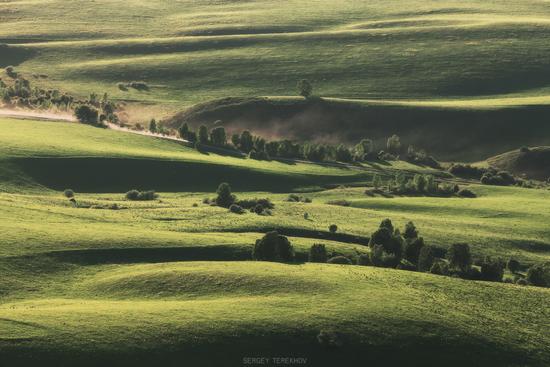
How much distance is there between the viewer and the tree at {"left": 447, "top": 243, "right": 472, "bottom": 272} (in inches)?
Answer: 4242

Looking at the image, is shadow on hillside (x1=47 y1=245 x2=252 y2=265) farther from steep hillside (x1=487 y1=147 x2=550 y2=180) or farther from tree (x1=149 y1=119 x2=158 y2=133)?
tree (x1=149 y1=119 x2=158 y2=133)

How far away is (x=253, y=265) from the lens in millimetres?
98938

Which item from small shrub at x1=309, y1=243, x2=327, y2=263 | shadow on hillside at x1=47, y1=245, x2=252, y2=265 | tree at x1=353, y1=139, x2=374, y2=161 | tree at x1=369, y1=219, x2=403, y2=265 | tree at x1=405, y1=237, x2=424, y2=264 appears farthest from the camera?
tree at x1=353, y1=139, x2=374, y2=161

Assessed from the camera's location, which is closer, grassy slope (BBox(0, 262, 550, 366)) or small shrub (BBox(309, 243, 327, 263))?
grassy slope (BBox(0, 262, 550, 366))

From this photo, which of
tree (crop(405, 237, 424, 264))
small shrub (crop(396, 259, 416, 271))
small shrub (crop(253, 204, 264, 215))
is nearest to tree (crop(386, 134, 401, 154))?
small shrub (crop(253, 204, 264, 215))

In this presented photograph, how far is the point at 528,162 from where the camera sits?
7116 inches

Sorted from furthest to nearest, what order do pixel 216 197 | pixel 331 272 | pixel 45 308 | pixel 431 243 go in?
1. pixel 216 197
2. pixel 431 243
3. pixel 331 272
4. pixel 45 308

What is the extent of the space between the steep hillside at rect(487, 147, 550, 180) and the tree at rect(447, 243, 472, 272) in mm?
73940

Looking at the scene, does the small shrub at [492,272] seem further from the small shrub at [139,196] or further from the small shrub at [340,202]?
the small shrub at [139,196]

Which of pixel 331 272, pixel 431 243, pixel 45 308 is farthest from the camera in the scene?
pixel 431 243

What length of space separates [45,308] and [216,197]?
200 ft

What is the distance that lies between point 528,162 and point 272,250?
9308cm

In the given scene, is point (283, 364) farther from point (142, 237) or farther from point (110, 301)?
point (142, 237)

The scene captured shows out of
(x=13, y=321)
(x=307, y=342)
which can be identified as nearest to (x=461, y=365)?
(x=307, y=342)
